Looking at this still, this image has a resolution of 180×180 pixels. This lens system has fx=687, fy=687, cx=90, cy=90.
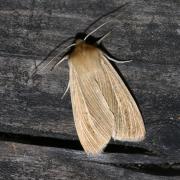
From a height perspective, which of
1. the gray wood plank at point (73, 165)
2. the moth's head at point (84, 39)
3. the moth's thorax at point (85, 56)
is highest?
the moth's head at point (84, 39)


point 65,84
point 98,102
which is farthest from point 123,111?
point 65,84

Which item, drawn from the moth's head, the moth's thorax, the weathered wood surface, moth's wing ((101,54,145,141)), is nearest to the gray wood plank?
the weathered wood surface

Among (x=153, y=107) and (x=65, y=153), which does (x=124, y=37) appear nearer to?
(x=153, y=107)

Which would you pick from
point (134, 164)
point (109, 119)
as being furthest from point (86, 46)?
point (134, 164)

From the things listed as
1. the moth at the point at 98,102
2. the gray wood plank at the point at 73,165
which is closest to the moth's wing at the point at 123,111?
the moth at the point at 98,102

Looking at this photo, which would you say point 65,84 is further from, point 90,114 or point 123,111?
point 123,111

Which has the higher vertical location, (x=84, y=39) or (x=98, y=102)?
(x=84, y=39)

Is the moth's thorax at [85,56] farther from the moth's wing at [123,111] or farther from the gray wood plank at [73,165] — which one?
the gray wood plank at [73,165]
